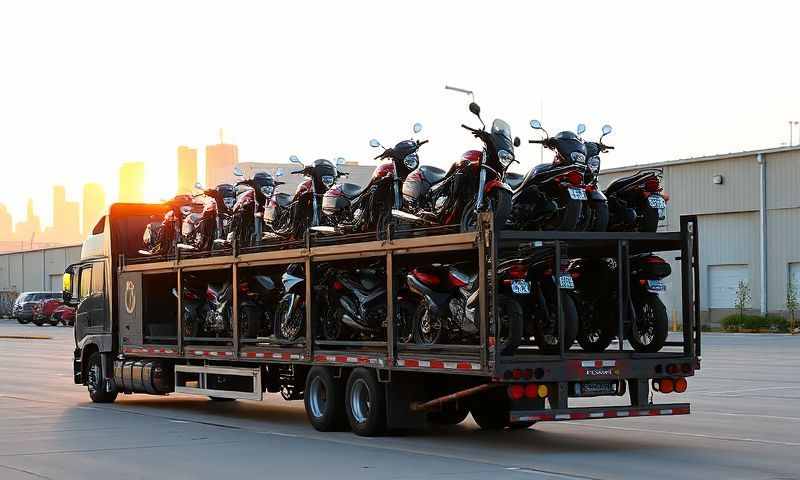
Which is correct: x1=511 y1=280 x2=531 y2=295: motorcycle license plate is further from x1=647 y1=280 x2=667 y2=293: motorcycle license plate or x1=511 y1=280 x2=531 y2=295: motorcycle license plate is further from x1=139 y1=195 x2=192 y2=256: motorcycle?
x1=139 y1=195 x2=192 y2=256: motorcycle

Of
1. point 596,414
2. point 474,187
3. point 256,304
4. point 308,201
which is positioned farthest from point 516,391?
point 256,304

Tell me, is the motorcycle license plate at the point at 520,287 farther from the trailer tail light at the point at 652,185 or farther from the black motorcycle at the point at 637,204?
the trailer tail light at the point at 652,185

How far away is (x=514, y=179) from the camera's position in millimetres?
15344

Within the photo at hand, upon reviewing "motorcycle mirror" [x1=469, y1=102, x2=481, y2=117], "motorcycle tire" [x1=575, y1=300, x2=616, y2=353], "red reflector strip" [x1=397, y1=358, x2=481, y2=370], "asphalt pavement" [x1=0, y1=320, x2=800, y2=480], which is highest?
"motorcycle mirror" [x1=469, y1=102, x2=481, y2=117]

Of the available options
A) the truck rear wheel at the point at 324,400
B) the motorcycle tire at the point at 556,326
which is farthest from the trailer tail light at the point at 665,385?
the truck rear wheel at the point at 324,400

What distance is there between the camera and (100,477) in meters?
12.1

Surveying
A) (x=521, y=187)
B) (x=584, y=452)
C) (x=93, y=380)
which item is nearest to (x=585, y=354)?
(x=584, y=452)

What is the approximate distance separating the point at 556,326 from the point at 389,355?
2100mm

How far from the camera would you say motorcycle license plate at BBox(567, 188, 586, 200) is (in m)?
14.0

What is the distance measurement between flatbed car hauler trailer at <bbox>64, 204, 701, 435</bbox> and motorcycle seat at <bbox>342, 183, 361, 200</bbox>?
996mm

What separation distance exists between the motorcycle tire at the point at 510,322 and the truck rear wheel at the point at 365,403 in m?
2.14

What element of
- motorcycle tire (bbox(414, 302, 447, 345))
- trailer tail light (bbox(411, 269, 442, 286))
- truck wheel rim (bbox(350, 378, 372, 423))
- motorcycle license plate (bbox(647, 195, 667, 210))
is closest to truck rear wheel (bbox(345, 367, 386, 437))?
truck wheel rim (bbox(350, 378, 372, 423))

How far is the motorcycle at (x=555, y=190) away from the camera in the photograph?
14.1 m

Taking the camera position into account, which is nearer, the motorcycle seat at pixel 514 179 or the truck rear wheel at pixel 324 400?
the motorcycle seat at pixel 514 179
